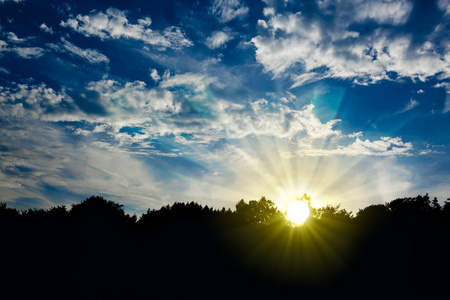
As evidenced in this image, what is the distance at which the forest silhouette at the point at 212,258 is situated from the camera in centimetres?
2556

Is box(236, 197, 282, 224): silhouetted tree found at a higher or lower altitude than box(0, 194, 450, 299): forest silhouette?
higher

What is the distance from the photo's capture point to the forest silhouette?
25.6 meters

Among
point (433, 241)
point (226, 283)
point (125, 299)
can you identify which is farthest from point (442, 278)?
point (125, 299)

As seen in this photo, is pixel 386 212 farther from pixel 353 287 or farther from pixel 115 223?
pixel 115 223

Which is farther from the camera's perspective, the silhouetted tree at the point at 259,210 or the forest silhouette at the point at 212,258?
the silhouetted tree at the point at 259,210

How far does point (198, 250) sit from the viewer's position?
35156 mm

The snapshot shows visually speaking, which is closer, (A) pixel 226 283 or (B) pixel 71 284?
(B) pixel 71 284

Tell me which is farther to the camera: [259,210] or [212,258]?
[259,210]

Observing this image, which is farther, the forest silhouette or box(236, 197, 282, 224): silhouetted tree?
box(236, 197, 282, 224): silhouetted tree

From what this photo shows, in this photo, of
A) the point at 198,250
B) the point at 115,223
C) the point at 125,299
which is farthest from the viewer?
the point at 115,223

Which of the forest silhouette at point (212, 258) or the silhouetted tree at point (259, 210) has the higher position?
the silhouetted tree at point (259, 210)

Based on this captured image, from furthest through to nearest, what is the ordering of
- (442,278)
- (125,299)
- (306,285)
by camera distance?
(442,278) < (306,285) < (125,299)

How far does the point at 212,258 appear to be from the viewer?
3381 cm

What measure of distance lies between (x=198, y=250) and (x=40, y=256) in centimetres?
2280
